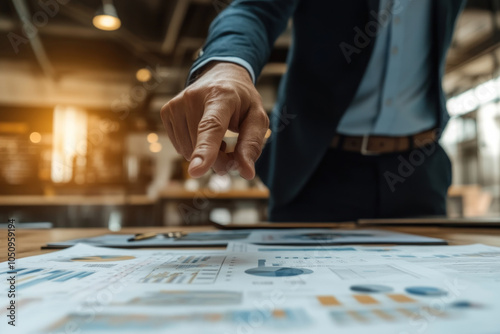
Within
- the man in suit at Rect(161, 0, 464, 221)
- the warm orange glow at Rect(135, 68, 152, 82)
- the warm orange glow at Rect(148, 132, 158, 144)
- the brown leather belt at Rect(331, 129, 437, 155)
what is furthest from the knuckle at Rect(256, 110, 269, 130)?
the warm orange glow at Rect(148, 132, 158, 144)

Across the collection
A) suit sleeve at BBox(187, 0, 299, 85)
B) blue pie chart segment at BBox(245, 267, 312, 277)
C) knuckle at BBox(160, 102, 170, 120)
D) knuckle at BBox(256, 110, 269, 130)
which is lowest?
blue pie chart segment at BBox(245, 267, 312, 277)

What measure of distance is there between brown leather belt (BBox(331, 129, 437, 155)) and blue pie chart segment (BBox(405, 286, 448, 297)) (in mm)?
784

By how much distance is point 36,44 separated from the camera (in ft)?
16.2

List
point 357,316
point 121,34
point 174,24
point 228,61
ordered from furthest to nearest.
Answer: point 121,34 → point 174,24 → point 228,61 → point 357,316

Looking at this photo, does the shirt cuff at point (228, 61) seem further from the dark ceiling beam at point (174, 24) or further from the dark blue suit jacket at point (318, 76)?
the dark ceiling beam at point (174, 24)

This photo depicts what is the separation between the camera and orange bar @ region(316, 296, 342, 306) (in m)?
0.21

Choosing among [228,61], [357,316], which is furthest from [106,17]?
[357,316]

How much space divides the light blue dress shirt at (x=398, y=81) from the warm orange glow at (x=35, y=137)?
604 centimetres

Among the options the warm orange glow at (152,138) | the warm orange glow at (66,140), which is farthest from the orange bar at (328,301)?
the warm orange glow at (152,138)

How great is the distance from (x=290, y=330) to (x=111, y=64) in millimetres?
6239

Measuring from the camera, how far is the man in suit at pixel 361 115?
0.94 metres

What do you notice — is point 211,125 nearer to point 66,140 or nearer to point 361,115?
point 361,115

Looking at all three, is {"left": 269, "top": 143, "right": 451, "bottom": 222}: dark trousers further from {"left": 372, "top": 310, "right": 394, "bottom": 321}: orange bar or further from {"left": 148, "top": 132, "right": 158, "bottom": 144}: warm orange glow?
{"left": 148, "top": 132, "right": 158, "bottom": 144}: warm orange glow

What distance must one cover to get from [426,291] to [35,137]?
6.68 metres
